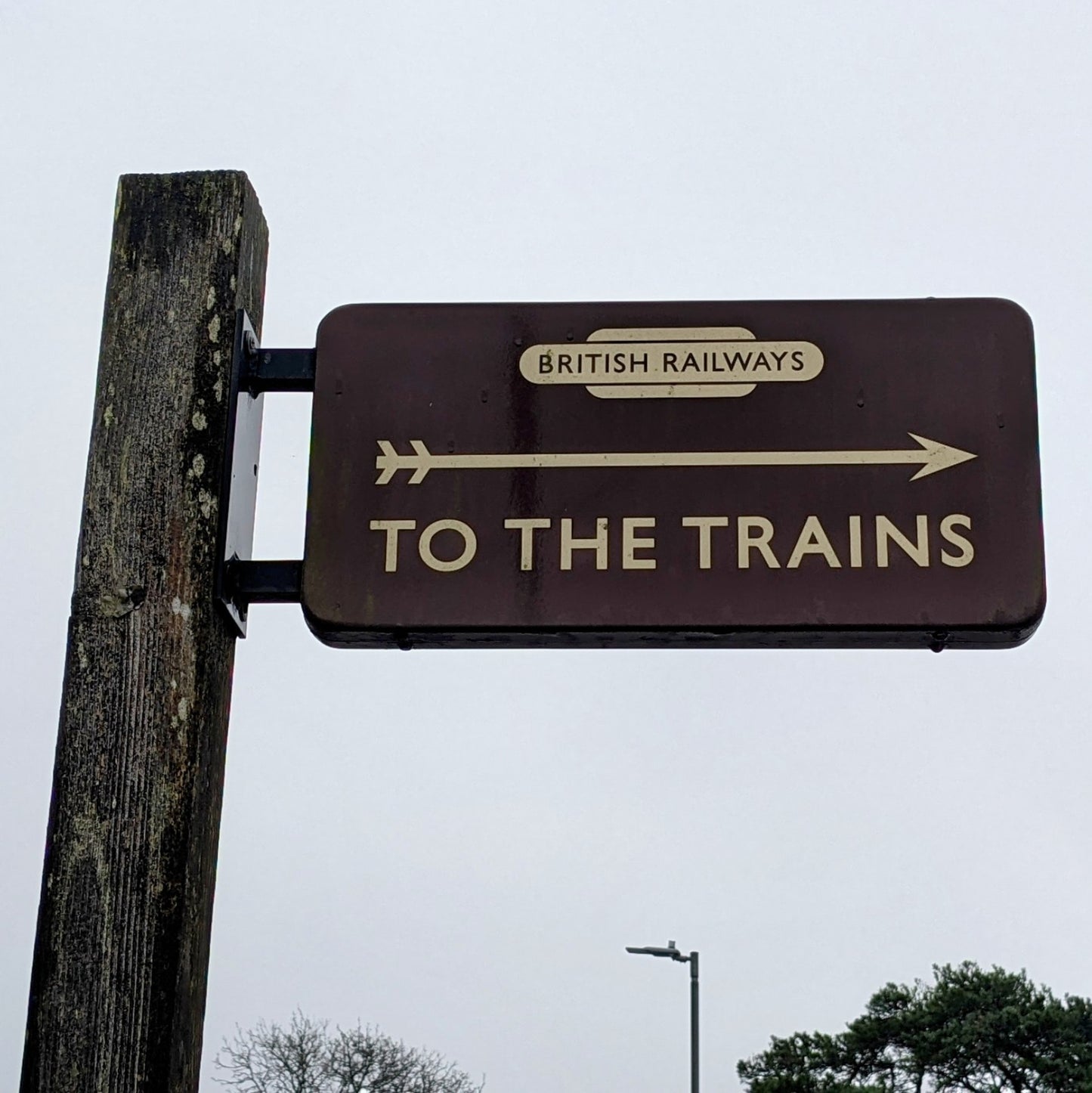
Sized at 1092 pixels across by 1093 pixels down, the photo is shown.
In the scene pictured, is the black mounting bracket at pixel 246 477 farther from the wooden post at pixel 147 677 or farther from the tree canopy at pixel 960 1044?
the tree canopy at pixel 960 1044

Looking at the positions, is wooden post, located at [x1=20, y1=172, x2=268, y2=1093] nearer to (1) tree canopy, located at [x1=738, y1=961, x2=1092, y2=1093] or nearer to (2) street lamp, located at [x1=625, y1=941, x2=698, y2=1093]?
(2) street lamp, located at [x1=625, y1=941, x2=698, y2=1093]

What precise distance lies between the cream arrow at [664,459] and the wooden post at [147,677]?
300 mm

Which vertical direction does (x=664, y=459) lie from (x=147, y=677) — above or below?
above

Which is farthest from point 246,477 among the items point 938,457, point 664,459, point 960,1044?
point 960,1044

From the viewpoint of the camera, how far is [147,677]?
265cm

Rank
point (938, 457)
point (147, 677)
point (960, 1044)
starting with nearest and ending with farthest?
point (147, 677)
point (938, 457)
point (960, 1044)

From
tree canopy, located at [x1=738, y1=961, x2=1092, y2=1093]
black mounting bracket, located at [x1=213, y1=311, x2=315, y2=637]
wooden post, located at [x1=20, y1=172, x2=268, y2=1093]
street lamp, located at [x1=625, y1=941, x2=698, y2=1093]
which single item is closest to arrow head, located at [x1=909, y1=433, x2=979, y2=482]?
black mounting bracket, located at [x1=213, y1=311, x2=315, y2=637]

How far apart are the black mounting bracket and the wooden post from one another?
0.07 feet

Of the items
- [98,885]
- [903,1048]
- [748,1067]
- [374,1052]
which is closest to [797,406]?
[98,885]

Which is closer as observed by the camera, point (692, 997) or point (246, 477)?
point (246, 477)

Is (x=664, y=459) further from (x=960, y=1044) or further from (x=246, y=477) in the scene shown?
(x=960, y=1044)

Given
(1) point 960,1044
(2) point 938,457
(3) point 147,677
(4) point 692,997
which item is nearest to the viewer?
(3) point 147,677

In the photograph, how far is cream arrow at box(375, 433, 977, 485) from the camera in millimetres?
2814

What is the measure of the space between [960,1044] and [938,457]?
1671 inches
